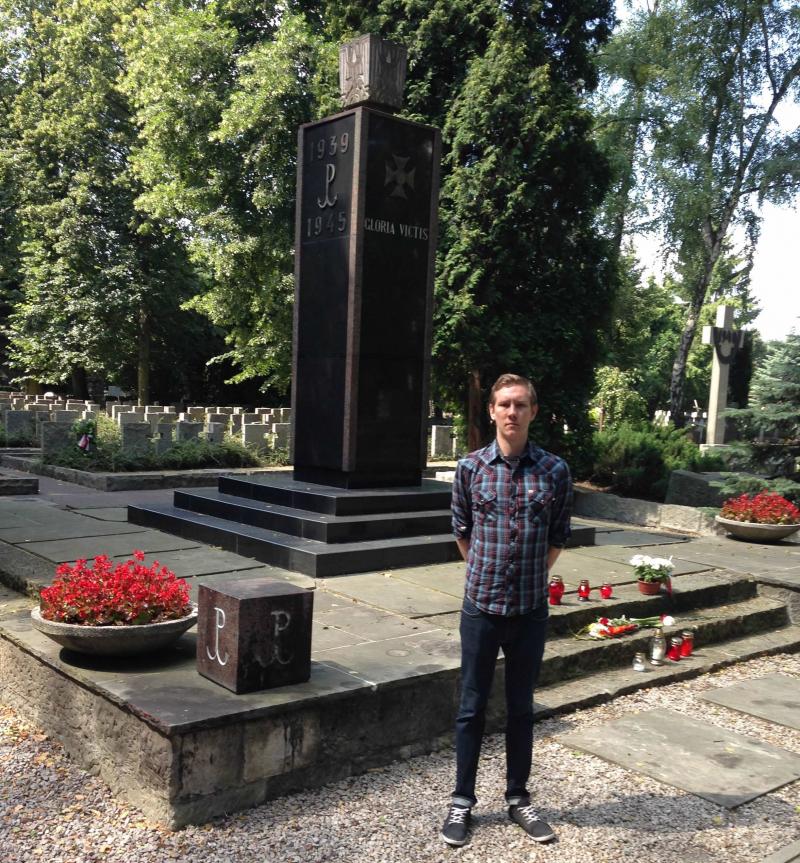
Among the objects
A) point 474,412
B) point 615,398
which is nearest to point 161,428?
point 474,412

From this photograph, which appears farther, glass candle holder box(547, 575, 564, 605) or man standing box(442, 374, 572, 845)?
glass candle holder box(547, 575, 564, 605)

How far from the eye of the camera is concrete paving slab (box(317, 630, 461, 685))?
460cm

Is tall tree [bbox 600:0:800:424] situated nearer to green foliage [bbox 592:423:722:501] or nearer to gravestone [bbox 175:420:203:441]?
green foliage [bbox 592:423:722:501]

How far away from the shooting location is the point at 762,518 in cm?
1032

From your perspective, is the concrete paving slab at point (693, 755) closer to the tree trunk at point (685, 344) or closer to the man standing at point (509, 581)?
the man standing at point (509, 581)

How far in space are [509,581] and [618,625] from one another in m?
3.09

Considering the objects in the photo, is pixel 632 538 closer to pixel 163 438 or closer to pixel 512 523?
pixel 512 523

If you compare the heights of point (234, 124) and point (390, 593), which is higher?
point (234, 124)

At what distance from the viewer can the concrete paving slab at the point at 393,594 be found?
20.2 ft

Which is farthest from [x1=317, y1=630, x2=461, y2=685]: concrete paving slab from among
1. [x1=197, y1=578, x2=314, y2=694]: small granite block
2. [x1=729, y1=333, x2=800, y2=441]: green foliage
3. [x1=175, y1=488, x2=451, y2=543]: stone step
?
[x1=729, y1=333, x2=800, y2=441]: green foliage

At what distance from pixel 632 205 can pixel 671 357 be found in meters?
28.7

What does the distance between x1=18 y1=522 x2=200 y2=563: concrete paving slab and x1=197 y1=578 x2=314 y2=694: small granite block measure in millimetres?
3225

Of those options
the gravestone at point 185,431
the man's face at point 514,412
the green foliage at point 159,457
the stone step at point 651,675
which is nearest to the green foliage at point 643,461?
the green foliage at point 159,457

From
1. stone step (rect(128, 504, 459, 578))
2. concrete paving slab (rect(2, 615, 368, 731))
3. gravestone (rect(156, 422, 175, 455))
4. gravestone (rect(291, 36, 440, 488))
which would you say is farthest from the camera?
gravestone (rect(156, 422, 175, 455))
